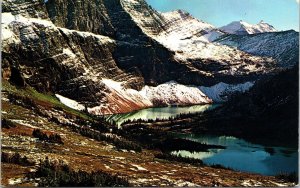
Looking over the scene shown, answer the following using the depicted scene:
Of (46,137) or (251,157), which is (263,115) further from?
(46,137)

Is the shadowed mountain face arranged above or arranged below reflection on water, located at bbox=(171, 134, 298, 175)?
above

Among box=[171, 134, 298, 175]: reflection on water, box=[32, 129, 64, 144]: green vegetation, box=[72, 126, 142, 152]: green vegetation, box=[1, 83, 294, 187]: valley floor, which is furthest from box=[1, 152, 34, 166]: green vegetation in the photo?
box=[72, 126, 142, 152]: green vegetation

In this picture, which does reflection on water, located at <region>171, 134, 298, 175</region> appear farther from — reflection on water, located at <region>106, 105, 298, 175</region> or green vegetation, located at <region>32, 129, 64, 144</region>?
green vegetation, located at <region>32, 129, 64, 144</region>

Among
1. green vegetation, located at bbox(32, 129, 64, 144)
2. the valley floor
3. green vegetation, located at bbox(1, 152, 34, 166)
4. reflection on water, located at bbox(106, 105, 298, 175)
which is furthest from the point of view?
reflection on water, located at bbox(106, 105, 298, 175)

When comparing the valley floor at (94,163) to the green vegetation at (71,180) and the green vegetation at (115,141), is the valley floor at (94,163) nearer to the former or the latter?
the green vegetation at (71,180)

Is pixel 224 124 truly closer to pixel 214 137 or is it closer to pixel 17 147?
pixel 214 137

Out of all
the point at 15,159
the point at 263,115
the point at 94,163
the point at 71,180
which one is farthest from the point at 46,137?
the point at 263,115

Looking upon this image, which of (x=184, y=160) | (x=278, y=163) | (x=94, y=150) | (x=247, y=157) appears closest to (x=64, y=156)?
A: (x=94, y=150)
